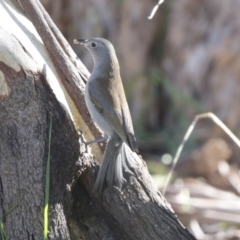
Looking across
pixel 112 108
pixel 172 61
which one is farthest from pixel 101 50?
pixel 172 61

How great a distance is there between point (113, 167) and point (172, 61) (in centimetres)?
500

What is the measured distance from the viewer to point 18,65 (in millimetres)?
3086

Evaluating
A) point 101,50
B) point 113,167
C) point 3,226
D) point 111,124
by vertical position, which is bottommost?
point 3,226

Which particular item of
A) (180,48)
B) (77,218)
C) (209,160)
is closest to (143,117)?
(180,48)

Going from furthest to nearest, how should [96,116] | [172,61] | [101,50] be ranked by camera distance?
[172,61]
[101,50]
[96,116]

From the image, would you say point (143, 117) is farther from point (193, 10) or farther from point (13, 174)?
point (13, 174)

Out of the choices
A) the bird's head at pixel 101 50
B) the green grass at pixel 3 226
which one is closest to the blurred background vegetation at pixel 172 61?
the bird's head at pixel 101 50

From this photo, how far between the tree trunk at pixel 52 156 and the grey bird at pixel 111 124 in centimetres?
7

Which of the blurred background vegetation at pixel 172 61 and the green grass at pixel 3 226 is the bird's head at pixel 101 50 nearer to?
the green grass at pixel 3 226

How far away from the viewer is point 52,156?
3146mm

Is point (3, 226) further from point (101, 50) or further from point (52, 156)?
point (101, 50)

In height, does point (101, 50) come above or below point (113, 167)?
above

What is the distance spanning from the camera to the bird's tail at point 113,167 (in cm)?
322

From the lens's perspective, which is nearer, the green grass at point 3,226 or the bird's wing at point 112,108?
the green grass at point 3,226
